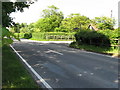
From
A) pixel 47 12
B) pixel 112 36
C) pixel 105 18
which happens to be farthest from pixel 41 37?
pixel 112 36

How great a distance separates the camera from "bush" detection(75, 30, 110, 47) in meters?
16.6

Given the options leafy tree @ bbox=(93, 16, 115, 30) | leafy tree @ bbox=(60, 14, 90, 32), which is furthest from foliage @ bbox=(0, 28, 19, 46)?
leafy tree @ bbox=(60, 14, 90, 32)

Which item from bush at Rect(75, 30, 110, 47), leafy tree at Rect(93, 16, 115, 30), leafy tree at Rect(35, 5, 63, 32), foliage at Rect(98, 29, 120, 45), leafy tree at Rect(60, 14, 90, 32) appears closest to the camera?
foliage at Rect(98, 29, 120, 45)

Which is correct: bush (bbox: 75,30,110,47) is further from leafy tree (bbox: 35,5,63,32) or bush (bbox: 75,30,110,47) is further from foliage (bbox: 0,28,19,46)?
leafy tree (bbox: 35,5,63,32)

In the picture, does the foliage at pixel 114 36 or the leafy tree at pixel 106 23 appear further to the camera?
the leafy tree at pixel 106 23

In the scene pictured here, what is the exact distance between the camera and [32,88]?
16.5 ft

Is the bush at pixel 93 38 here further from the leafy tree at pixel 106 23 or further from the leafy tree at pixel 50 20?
the leafy tree at pixel 50 20

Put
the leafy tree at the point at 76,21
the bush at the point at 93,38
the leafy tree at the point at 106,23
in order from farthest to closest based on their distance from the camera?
the leafy tree at the point at 76,21 < the leafy tree at the point at 106,23 < the bush at the point at 93,38

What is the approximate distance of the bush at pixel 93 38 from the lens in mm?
16598

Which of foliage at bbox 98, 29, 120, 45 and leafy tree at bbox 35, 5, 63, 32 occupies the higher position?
leafy tree at bbox 35, 5, 63, 32

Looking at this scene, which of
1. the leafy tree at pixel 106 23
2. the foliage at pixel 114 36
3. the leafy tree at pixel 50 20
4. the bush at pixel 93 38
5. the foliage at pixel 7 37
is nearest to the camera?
the foliage at pixel 7 37

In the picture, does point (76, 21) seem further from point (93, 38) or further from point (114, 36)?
point (114, 36)

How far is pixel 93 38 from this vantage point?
18.2 metres

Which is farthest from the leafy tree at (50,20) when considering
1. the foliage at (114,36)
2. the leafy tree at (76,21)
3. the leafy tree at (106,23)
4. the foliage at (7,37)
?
the foliage at (7,37)
